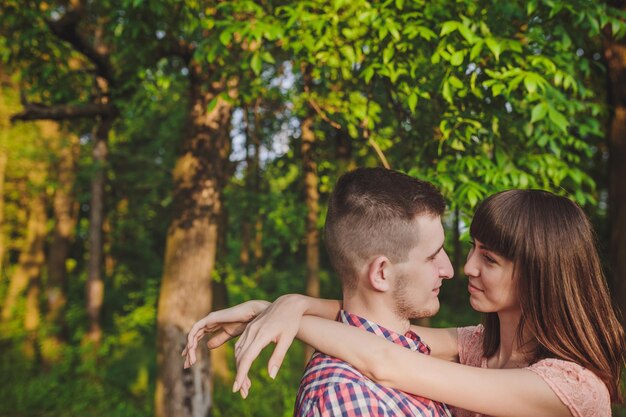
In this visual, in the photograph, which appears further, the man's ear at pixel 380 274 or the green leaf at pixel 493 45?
the green leaf at pixel 493 45

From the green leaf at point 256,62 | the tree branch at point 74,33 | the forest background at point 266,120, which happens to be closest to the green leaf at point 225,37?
the forest background at point 266,120

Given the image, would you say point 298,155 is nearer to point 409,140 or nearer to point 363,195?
point 409,140

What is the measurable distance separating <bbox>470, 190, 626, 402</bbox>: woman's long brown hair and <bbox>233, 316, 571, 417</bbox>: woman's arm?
251 mm

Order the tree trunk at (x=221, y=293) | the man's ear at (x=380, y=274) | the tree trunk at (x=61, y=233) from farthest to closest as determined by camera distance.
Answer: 1. the tree trunk at (x=61, y=233)
2. the tree trunk at (x=221, y=293)
3. the man's ear at (x=380, y=274)

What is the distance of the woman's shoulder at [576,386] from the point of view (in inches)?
71.4

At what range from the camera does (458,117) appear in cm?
363

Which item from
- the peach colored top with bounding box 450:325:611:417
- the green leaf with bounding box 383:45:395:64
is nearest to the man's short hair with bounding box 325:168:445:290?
the peach colored top with bounding box 450:325:611:417

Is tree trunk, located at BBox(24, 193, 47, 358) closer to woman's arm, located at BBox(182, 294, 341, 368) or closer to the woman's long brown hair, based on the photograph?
woman's arm, located at BBox(182, 294, 341, 368)

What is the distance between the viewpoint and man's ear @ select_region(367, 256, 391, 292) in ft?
6.25

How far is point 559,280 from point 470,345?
2.29ft

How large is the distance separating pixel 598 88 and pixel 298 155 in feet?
15.7

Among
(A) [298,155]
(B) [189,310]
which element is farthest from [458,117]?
(A) [298,155]

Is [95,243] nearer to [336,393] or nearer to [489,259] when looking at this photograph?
[489,259]

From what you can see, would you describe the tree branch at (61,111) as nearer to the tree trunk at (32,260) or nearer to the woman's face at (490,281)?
the woman's face at (490,281)
